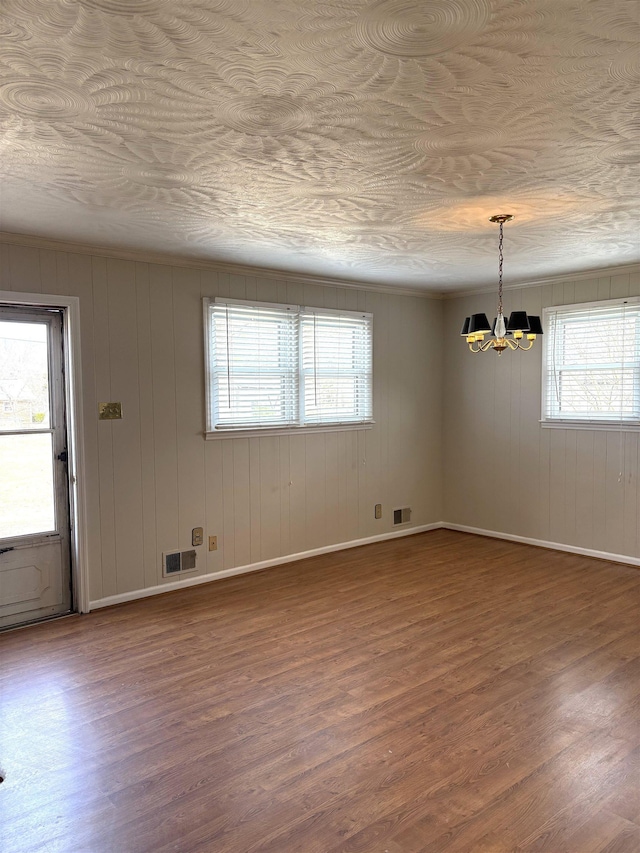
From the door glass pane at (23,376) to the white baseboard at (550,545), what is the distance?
448 centimetres

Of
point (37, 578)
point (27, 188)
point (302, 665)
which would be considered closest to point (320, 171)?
point (27, 188)

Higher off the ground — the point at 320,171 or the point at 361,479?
the point at 320,171

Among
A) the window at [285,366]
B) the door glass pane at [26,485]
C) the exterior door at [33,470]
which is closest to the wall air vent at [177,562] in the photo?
the exterior door at [33,470]

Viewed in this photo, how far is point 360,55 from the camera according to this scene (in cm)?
192

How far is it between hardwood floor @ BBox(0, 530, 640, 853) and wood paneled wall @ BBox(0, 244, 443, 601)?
0.54m

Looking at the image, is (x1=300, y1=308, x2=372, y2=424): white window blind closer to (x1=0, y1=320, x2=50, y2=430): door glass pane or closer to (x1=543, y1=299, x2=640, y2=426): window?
(x1=543, y1=299, x2=640, y2=426): window

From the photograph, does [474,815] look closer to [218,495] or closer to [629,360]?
[218,495]

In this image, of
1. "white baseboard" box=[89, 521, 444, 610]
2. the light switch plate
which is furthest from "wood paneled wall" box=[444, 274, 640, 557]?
the light switch plate

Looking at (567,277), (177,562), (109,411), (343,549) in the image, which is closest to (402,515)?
(343,549)

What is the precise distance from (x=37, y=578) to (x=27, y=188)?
8.64ft

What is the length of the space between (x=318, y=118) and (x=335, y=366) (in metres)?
3.68

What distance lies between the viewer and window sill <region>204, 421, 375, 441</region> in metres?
5.18

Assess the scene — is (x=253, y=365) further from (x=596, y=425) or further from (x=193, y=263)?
(x=596, y=425)

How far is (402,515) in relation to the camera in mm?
6719
